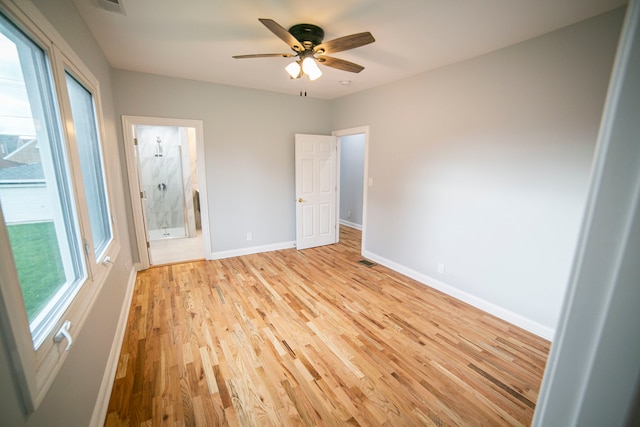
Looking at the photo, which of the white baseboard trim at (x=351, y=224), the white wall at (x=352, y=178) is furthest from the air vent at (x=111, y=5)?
the white baseboard trim at (x=351, y=224)

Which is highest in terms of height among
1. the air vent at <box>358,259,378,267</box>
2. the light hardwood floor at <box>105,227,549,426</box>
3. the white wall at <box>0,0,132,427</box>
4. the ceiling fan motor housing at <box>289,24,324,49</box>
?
the ceiling fan motor housing at <box>289,24,324,49</box>

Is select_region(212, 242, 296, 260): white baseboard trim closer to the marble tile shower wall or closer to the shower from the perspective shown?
the shower

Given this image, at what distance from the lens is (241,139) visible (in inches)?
165

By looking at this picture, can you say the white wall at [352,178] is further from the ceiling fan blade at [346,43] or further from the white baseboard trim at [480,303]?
the ceiling fan blade at [346,43]

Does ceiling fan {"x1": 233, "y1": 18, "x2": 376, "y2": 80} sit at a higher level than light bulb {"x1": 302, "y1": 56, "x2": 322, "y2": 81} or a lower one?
higher

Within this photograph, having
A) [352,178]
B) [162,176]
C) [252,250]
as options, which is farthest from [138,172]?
[352,178]

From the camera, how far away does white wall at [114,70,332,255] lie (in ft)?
11.8

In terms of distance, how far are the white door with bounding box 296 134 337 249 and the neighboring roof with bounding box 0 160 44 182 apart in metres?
3.45

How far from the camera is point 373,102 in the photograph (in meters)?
4.02

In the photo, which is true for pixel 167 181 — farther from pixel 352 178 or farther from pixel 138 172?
pixel 352 178

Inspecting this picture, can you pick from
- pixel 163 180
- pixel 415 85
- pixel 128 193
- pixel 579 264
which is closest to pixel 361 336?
pixel 579 264

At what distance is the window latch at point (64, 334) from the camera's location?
1.16 metres

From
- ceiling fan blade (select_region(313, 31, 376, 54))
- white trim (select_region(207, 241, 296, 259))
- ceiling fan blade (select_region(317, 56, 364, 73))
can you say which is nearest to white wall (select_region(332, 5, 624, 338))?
ceiling fan blade (select_region(317, 56, 364, 73))

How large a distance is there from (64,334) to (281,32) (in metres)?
2.15
